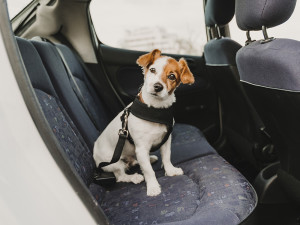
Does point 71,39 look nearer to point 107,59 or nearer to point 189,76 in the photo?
point 107,59

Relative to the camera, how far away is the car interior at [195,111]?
4.51ft

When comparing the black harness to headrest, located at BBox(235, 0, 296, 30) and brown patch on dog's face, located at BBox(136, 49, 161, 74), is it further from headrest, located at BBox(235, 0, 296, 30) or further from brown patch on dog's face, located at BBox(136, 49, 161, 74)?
headrest, located at BBox(235, 0, 296, 30)

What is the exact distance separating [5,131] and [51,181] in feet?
0.54

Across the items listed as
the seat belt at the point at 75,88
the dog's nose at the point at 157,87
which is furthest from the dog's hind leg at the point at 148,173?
the seat belt at the point at 75,88

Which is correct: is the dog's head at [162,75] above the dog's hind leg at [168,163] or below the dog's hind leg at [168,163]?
above

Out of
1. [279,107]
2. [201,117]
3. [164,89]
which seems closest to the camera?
[279,107]

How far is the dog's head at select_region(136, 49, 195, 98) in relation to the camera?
71.6 inches

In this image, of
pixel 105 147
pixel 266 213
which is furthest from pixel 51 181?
pixel 266 213

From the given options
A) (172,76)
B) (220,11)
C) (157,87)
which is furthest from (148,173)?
(220,11)

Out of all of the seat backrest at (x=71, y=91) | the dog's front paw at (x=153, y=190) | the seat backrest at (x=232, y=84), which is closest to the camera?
the dog's front paw at (x=153, y=190)

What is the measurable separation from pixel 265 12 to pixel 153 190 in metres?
0.97

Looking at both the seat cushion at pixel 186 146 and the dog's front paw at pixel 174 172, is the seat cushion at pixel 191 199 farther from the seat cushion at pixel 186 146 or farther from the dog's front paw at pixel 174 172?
the seat cushion at pixel 186 146

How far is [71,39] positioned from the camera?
10.0 ft

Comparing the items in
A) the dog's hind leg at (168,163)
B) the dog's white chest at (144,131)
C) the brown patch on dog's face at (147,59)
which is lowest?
the dog's hind leg at (168,163)
